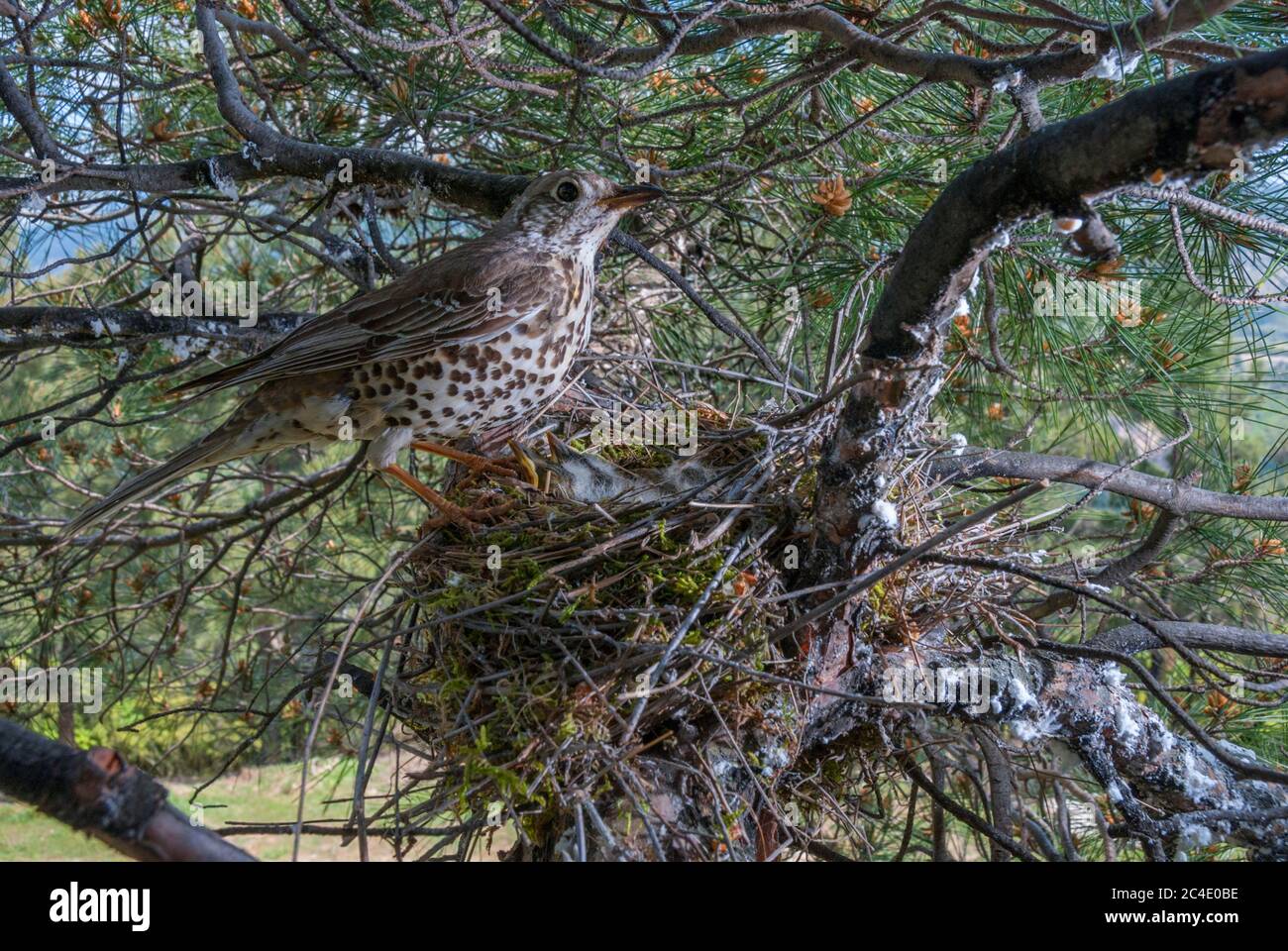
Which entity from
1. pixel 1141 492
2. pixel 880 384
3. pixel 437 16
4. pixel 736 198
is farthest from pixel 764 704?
pixel 437 16

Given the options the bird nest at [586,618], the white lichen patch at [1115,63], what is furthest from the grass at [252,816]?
the white lichen patch at [1115,63]

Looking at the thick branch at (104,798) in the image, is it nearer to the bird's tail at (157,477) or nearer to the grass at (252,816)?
the bird's tail at (157,477)

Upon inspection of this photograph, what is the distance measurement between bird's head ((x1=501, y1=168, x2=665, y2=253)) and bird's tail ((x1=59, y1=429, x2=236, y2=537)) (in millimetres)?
1189

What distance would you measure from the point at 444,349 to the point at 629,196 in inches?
28.9

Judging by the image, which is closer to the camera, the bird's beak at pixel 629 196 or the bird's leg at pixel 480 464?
the bird's beak at pixel 629 196

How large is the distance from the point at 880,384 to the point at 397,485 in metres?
3.65

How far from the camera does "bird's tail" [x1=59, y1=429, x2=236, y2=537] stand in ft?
10.3

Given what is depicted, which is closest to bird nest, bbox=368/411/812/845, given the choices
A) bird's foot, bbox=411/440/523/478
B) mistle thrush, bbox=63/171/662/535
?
bird's foot, bbox=411/440/523/478

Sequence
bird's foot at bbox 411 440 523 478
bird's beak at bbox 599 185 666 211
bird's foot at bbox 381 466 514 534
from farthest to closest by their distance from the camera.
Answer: bird's foot at bbox 411 440 523 478, bird's beak at bbox 599 185 666 211, bird's foot at bbox 381 466 514 534

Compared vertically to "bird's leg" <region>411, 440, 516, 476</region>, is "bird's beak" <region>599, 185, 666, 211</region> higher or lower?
higher

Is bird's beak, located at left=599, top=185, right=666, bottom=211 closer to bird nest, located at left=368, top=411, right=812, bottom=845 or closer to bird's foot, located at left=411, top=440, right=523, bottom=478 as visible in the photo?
bird nest, located at left=368, top=411, right=812, bottom=845

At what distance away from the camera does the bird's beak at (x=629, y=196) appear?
10.2 feet

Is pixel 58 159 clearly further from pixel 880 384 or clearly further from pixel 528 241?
pixel 880 384

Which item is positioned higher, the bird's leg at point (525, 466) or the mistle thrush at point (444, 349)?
the mistle thrush at point (444, 349)
